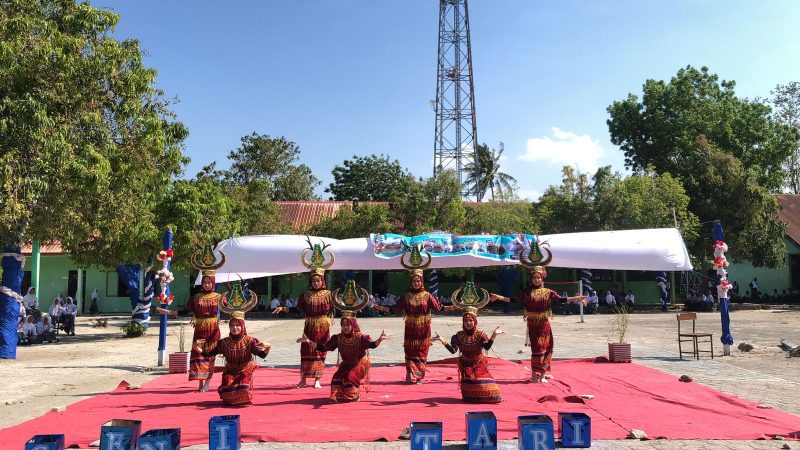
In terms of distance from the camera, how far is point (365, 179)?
39625 millimetres

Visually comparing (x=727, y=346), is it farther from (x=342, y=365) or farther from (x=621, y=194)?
(x=621, y=194)

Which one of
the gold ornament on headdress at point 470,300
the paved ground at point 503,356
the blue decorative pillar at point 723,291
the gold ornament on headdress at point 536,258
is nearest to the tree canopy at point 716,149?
the paved ground at point 503,356

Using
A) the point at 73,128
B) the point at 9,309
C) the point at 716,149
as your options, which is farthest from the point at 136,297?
the point at 716,149

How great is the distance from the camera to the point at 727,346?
11742mm

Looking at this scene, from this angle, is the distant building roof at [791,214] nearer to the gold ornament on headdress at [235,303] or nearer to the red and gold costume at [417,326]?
the red and gold costume at [417,326]

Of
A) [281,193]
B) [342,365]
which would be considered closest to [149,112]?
[342,365]

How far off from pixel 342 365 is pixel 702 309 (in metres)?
22.8

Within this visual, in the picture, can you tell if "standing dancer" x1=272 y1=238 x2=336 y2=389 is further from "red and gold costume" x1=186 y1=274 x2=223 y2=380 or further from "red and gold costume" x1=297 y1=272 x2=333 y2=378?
"red and gold costume" x1=186 y1=274 x2=223 y2=380

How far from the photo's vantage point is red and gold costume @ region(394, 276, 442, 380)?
9.04 meters

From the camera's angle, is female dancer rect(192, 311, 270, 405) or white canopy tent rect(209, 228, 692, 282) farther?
white canopy tent rect(209, 228, 692, 282)

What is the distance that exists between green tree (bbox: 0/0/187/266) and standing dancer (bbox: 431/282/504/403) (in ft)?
25.3

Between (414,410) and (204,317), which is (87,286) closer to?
(204,317)

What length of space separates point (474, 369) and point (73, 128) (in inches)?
377

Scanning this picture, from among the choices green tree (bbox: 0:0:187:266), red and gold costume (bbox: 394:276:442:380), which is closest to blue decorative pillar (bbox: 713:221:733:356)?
red and gold costume (bbox: 394:276:442:380)
